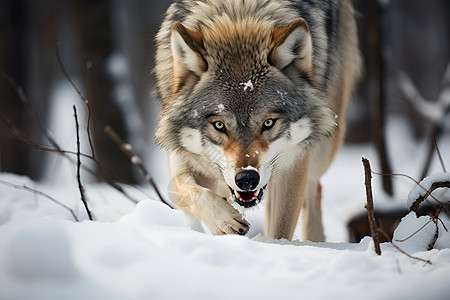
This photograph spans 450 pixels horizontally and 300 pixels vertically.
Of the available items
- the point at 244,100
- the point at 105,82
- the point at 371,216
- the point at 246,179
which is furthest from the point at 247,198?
the point at 105,82

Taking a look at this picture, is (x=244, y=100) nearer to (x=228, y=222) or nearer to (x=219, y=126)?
(x=219, y=126)

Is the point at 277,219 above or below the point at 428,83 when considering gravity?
above

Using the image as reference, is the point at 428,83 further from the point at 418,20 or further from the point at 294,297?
the point at 294,297

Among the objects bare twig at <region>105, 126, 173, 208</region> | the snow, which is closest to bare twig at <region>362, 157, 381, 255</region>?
the snow

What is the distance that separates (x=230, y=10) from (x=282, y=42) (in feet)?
1.96

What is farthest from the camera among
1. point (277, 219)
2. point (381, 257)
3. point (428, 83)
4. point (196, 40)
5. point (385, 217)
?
point (428, 83)

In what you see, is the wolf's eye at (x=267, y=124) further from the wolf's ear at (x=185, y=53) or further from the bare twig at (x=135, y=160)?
the bare twig at (x=135, y=160)

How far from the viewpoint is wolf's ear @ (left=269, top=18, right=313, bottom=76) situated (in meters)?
2.51

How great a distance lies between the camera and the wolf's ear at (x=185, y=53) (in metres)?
2.49

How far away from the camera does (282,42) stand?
2551 millimetres

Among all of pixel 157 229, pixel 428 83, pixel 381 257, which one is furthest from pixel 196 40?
pixel 428 83

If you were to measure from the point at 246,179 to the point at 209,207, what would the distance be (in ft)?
1.08

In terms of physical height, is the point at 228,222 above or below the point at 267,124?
below

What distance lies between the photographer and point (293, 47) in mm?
2631
